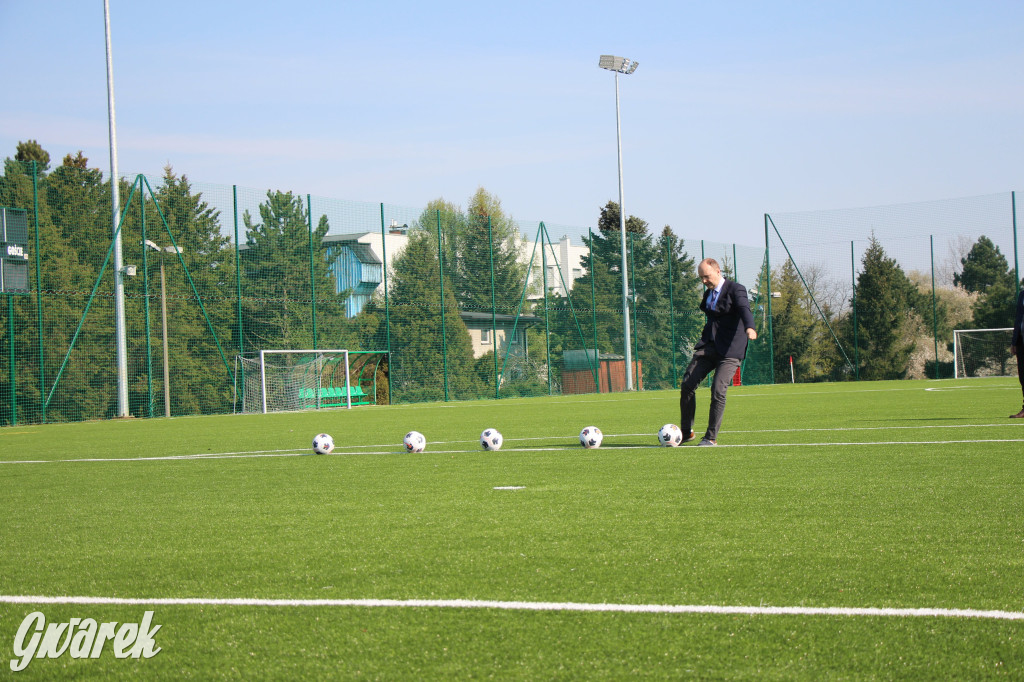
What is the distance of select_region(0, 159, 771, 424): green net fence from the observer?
73.2 feet

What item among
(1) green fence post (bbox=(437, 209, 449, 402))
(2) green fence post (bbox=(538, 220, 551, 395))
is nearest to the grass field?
(1) green fence post (bbox=(437, 209, 449, 402))

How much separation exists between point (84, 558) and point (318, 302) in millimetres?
23169

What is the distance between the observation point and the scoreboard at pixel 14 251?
69.3 ft

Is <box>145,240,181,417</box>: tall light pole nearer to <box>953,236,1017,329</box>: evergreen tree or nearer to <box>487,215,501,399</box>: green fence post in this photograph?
<box>487,215,501,399</box>: green fence post

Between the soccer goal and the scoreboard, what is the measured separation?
31.2 meters

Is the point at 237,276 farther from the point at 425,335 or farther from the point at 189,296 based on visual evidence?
the point at 425,335

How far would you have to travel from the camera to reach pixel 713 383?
925cm

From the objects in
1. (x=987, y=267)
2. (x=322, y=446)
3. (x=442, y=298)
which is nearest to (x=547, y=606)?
(x=322, y=446)

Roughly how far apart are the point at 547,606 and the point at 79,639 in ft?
5.39

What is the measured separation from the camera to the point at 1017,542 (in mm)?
4246

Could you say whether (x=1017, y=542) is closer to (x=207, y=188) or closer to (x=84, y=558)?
(x=84, y=558)

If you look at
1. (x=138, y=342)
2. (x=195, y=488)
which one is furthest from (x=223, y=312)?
(x=195, y=488)

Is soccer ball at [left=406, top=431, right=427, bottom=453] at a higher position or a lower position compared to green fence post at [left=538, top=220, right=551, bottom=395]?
lower

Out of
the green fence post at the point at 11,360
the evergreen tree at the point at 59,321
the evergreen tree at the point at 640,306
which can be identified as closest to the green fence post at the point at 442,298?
the evergreen tree at the point at 640,306
